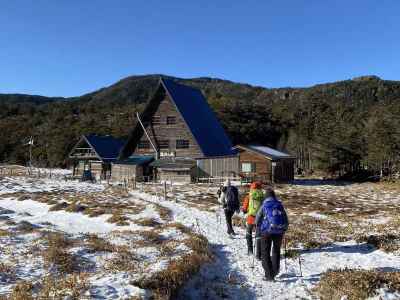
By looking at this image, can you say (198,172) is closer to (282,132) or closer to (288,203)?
(288,203)

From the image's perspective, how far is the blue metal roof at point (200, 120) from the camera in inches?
1655

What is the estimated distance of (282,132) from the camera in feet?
290

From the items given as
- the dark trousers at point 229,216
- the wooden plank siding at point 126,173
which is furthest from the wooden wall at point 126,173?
the dark trousers at point 229,216

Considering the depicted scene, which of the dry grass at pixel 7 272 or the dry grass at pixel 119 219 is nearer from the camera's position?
the dry grass at pixel 7 272

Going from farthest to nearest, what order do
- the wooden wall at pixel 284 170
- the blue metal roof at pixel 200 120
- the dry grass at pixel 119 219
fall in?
1. the wooden wall at pixel 284 170
2. the blue metal roof at pixel 200 120
3. the dry grass at pixel 119 219

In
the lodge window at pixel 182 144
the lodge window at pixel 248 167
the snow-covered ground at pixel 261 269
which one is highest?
the lodge window at pixel 182 144

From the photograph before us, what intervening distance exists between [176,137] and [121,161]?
7.22 meters

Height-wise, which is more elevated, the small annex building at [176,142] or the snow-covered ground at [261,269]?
the small annex building at [176,142]

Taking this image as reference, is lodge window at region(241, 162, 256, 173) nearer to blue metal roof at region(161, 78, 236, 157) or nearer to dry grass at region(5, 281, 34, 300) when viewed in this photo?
blue metal roof at region(161, 78, 236, 157)

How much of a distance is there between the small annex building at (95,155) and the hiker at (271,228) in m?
40.4

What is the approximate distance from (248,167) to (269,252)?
35.4 metres

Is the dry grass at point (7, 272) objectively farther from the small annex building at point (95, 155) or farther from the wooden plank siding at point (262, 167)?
the small annex building at point (95, 155)

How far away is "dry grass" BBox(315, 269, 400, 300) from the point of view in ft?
25.5

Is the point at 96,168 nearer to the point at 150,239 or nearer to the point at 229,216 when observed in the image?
the point at 150,239
